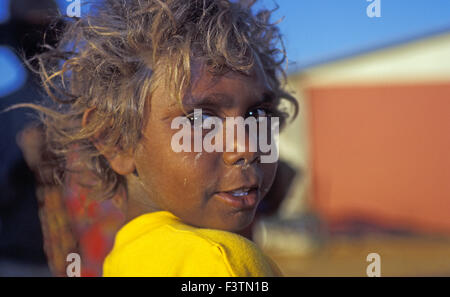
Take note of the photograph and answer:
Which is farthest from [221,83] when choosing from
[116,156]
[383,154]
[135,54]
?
[383,154]

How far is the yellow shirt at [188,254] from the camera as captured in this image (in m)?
0.88

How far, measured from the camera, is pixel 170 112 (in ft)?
3.59

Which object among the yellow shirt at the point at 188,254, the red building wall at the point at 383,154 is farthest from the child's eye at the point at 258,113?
the red building wall at the point at 383,154

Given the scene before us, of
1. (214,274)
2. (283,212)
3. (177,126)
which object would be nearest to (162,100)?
(177,126)

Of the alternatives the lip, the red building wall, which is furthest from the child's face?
the red building wall

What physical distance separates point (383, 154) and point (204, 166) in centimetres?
824

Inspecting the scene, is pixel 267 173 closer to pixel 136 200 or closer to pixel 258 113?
pixel 258 113

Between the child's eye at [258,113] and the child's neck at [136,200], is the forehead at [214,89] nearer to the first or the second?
the child's eye at [258,113]

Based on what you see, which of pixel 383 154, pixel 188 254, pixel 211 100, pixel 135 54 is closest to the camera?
pixel 188 254

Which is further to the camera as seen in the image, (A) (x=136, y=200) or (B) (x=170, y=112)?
(A) (x=136, y=200)

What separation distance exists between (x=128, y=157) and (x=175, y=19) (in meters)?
0.38

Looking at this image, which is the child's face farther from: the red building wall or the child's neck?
the red building wall

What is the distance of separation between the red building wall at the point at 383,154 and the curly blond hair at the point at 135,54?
306 inches

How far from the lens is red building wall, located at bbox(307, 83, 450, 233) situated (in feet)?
28.2
